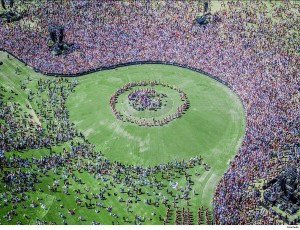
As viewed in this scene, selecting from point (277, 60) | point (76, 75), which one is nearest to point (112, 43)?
point (76, 75)

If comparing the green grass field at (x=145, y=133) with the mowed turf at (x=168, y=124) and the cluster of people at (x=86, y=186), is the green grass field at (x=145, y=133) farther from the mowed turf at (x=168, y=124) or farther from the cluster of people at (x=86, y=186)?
the cluster of people at (x=86, y=186)

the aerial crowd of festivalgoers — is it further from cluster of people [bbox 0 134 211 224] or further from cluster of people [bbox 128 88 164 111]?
cluster of people [bbox 128 88 164 111]

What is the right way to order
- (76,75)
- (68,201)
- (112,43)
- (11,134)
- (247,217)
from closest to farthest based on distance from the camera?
(247,217) → (68,201) → (11,134) → (76,75) → (112,43)

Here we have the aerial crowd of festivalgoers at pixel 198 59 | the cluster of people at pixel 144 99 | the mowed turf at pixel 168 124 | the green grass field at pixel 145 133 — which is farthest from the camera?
the cluster of people at pixel 144 99

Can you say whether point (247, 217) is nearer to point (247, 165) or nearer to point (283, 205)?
point (283, 205)

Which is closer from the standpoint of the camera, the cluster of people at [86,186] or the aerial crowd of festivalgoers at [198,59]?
the cluster of people at [86,186]

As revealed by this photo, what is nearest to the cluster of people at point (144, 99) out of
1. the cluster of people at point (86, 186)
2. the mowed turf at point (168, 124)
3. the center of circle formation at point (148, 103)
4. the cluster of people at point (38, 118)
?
the center of circle formation at point (148, 103)

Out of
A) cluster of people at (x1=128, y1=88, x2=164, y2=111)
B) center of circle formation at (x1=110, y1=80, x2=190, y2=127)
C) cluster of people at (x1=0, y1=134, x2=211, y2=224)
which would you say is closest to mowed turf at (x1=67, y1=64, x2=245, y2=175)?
center of circle formation at (x1=110, y1=80, x2=190, y2=127)
